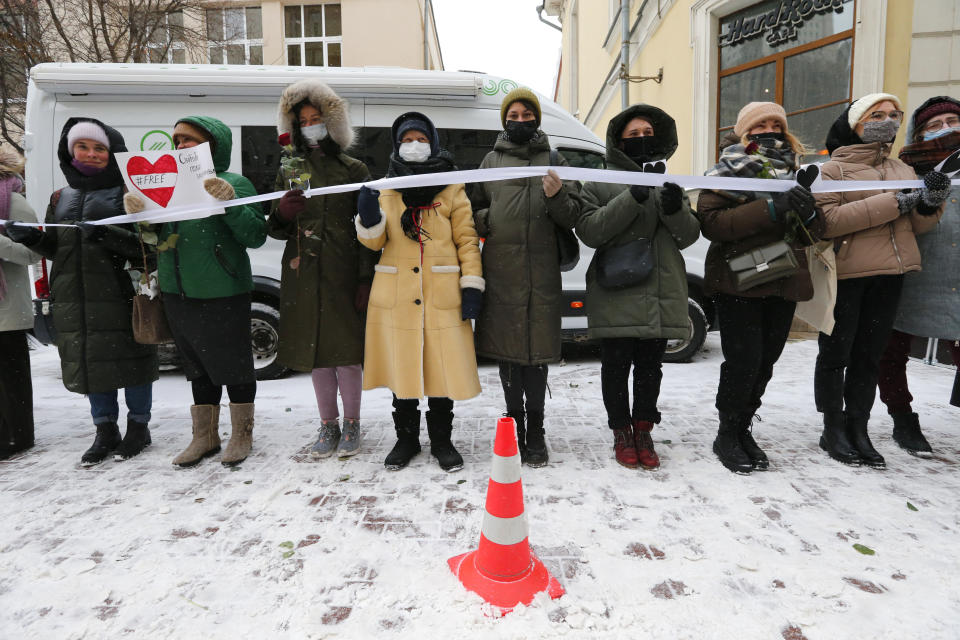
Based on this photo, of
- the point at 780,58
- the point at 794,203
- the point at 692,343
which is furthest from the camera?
the point at 780,58

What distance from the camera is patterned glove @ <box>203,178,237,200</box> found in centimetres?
297

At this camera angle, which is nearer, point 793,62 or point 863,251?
point 863,251

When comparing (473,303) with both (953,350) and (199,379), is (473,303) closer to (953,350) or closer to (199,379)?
(199,379)

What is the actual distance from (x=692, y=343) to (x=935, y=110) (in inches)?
128

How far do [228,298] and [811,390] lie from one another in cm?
477

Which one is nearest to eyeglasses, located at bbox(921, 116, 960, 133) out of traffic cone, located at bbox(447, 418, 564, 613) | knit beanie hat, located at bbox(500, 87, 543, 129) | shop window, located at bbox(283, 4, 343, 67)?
Answer: knit beanie hat, located at bbox(500, 87, 543, 129)

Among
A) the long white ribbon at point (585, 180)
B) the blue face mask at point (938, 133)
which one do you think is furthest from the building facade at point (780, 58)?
the long white ribbon at point (585, 180)

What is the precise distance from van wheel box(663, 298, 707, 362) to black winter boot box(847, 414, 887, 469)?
2.64 meters

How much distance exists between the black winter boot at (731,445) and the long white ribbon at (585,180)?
4.35ft

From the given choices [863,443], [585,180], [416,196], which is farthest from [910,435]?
[416,196]

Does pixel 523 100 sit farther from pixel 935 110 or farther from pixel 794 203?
pixel 935 110

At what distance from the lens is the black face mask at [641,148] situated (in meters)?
3.02

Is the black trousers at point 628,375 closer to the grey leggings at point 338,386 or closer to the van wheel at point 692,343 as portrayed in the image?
the grey leggings at point 338,386

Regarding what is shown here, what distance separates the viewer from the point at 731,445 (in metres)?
3.20
